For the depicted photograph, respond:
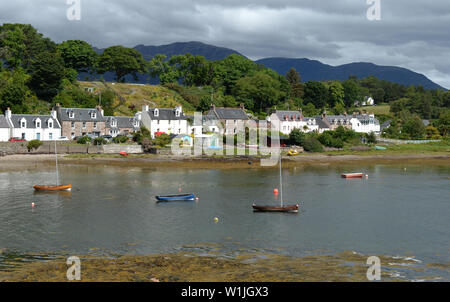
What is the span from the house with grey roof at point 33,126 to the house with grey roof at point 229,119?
34568 mm

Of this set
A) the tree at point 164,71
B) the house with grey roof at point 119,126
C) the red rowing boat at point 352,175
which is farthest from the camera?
the tree at point 164,71

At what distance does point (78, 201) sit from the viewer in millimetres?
48062

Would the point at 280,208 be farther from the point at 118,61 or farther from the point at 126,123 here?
the point at 118,61

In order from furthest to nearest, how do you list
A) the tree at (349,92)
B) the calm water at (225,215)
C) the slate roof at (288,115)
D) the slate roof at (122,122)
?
the tree at (349,92) → the slate roof at (288,115) → the slate roof at (122,122) → the calm water at (225,215)

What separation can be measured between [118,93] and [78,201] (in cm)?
7946

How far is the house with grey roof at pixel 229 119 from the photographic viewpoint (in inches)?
4139

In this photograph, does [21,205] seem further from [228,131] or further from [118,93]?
[118,93]

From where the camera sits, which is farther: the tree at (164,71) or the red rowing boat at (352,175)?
the tree at (164,71)

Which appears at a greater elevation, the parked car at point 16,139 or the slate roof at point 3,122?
the slate roof at point 3,122

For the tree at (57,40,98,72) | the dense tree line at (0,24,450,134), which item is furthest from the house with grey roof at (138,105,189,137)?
the tree at (57,40,98,72)

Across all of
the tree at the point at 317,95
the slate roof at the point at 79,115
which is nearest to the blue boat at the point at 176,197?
the slate roof at the point at 79,115

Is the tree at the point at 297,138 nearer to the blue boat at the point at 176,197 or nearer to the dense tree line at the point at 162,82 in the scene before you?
the dense tree line at the point at 162,82

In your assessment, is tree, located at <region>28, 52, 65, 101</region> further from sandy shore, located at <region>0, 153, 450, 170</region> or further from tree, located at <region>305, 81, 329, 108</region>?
tree, located at <region>305, 81, 329, 108</region>
